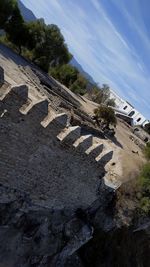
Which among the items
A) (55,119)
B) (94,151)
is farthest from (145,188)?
(55,119)

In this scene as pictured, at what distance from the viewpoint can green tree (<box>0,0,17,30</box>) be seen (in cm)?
3981

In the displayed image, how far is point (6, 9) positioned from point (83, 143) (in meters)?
28.4

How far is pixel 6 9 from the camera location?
132 ft

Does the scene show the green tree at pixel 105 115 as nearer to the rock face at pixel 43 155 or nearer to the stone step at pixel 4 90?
the rock face at pixel 43 155

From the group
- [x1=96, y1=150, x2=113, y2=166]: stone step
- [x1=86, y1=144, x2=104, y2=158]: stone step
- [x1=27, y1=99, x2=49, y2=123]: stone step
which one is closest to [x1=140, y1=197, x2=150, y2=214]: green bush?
[x1=96, y1=150, x2=113, y2=166]: stone step

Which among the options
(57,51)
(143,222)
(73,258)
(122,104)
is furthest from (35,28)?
(122,104)

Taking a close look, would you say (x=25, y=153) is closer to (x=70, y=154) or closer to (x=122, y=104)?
(x=70, y=154)

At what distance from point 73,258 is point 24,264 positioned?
408 centimetres

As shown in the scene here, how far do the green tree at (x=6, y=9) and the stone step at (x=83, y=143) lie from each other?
2748cm

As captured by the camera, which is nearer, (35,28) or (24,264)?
(24,264)

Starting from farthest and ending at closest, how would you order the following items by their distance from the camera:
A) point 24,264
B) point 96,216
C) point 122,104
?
point 122,104 < point 96,216 < point 24,264

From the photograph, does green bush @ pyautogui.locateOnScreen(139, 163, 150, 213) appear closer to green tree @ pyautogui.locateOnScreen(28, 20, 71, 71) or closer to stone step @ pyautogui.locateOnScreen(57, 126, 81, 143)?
stone step @ pyautogui.locateOnScreen(57, 126, 81, 143)

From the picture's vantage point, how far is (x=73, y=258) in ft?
67.2

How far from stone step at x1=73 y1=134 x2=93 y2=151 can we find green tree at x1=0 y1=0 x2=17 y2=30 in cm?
2748
